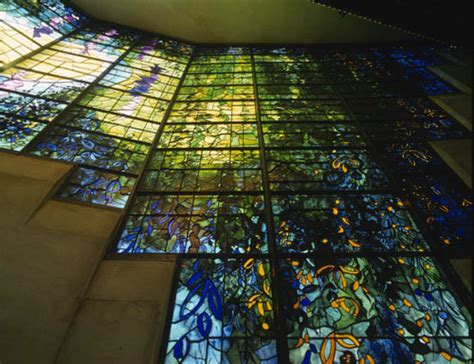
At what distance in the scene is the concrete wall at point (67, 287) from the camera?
A: 192cm

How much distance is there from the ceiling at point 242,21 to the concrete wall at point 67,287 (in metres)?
6.33

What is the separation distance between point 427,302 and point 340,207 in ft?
3.82

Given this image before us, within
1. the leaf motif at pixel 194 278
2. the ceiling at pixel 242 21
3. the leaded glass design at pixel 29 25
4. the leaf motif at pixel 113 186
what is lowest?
the leaf motif at pixel 194 278

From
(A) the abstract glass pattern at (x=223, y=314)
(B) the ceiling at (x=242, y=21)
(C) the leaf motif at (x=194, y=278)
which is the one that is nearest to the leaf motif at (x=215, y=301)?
(A) the abstract glass pattern at (x=223, y=314)

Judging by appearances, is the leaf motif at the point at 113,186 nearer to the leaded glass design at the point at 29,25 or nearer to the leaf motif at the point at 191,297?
the leaf motif at the point at 191,297

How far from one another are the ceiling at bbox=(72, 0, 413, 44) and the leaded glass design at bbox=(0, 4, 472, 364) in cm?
168

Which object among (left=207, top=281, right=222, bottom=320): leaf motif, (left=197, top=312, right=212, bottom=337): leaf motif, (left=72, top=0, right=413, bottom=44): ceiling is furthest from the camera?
(left=72, top=0, right=413, bottom=44): ceiling

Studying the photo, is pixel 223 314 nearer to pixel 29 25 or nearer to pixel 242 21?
pixel 29 25

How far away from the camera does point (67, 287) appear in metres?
2.24

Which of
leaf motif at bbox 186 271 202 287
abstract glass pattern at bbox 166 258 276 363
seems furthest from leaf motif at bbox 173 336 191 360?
leaf motif at bbox 186 271 202 287

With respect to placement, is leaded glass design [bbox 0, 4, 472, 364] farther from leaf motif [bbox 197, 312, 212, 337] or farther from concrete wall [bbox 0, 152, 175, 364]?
concrete wall [bbox 0, 152, 175, 364]

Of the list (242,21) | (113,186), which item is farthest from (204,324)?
(242,21)

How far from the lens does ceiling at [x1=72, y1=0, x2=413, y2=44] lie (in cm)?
719

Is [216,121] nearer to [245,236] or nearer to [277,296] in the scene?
[245,236]
